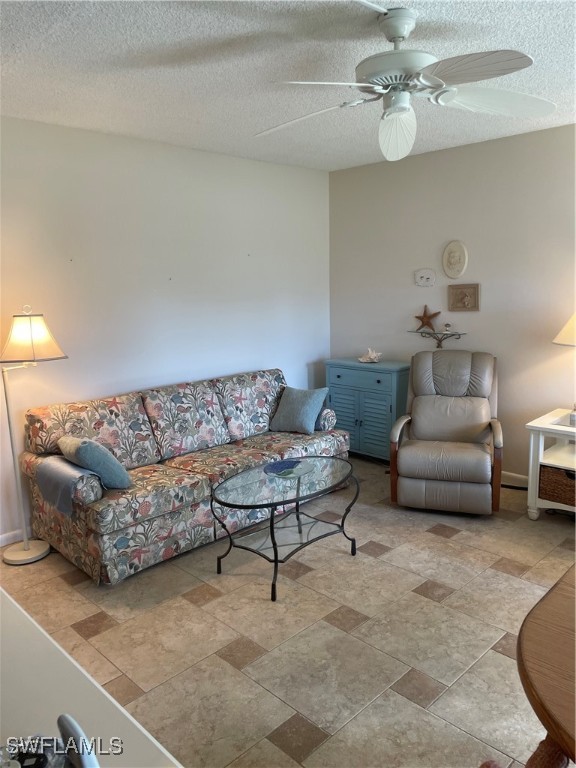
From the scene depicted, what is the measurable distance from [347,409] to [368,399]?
0.26 metres

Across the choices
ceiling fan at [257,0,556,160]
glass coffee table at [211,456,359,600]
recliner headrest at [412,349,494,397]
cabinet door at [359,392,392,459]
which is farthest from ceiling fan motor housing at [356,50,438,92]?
cabinet door at [359,392,392,459]

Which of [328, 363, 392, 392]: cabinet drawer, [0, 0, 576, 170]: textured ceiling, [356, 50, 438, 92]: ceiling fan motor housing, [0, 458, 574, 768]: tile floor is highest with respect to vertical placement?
Result: [0, 0, 576, 170]: textured ceiling

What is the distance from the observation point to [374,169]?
4836mm

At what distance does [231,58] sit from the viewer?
2445 millimetres

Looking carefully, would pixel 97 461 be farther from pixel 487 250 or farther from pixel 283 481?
pixel 487 250

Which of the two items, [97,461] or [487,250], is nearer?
[97,461]

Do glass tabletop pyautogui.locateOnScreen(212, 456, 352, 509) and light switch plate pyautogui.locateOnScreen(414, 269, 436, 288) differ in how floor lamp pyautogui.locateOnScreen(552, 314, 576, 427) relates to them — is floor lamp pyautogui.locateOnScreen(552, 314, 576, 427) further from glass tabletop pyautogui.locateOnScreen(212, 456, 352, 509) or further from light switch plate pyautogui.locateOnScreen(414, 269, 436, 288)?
glass tabletop pyautogui.locateOnScreen(212, 456, 352, 509)

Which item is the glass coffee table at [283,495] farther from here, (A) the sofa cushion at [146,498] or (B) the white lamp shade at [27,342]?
(B) the white lamp shade at [27,342]

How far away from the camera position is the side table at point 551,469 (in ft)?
11.3

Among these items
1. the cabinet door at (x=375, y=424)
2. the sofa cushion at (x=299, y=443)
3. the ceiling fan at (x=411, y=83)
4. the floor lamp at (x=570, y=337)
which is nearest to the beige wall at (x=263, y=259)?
the floor lamp at (x=570, y=337)

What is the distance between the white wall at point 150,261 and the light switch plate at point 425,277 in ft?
3.17

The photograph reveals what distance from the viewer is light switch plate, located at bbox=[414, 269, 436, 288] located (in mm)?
4602

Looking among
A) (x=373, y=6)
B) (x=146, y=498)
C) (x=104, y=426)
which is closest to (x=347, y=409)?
(x=104, y=426)

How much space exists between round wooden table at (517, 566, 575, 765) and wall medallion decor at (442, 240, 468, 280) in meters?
3.51
